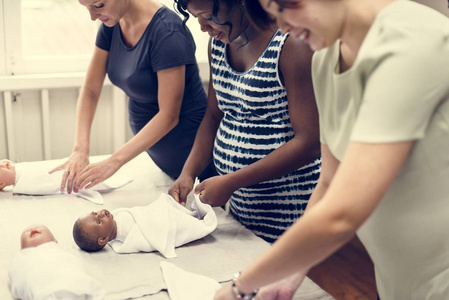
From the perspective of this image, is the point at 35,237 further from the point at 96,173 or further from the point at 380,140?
the point at 380,140

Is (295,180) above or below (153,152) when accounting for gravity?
above

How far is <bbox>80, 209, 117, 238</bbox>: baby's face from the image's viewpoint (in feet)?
5.50

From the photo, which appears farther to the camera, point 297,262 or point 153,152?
point 153,152

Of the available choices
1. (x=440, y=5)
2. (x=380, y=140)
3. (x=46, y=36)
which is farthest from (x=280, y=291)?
(x=46, y=36)

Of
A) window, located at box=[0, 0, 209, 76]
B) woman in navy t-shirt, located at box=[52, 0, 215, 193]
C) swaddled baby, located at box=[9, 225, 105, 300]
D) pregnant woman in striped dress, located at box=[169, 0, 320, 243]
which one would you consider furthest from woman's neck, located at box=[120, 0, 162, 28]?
window, located at box=[0, 0, 209, 76]

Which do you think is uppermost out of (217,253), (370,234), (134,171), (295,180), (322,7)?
(322,7)

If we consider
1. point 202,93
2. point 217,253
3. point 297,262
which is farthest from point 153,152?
point 297,262

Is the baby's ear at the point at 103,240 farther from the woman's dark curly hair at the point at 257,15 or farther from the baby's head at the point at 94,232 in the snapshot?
the woman's dark curly hair at the point at 257,15

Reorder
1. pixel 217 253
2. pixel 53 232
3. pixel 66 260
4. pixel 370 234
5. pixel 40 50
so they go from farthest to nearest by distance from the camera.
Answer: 1. pixel 40 50
2. pixel 53 232
3. pixel 217 253
4. pixel 66 260
5. pixel 370 234

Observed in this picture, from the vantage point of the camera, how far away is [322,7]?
0.88 meters

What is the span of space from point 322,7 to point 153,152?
1.53 metres

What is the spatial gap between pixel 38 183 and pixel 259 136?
36.0 inches

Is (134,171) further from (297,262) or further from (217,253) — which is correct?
(297,262)

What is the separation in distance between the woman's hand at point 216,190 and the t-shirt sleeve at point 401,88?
91 cm
